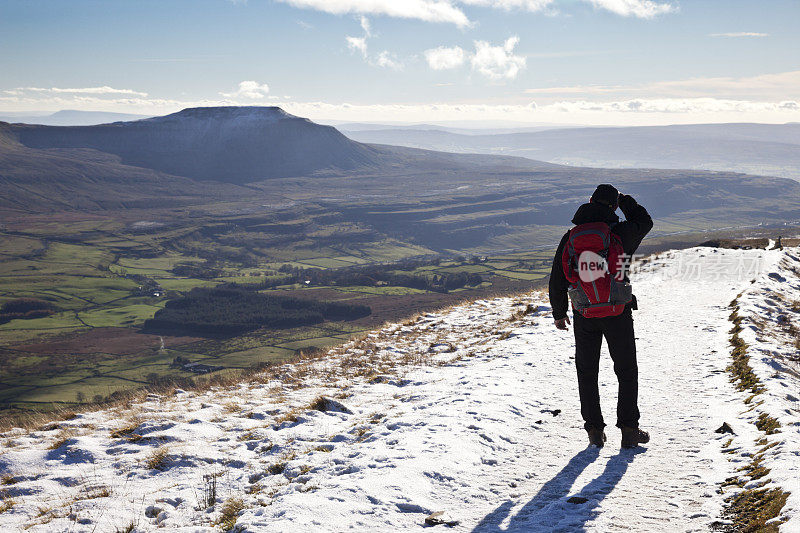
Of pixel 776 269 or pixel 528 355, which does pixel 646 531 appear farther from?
pixel 776 269

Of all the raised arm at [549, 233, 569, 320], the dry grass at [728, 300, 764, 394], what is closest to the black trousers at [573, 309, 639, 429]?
the raised arm at [549, 233, 569, 320]

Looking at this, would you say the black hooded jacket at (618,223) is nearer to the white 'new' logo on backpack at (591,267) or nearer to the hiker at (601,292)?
the hiker at (601,292)

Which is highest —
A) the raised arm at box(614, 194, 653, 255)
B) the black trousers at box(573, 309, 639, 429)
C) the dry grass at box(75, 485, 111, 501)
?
the raised arm at box(614, 194, 653, 255)

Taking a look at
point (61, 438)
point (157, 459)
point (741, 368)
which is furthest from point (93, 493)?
point (741, 368)

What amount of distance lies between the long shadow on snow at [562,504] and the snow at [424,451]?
28mm

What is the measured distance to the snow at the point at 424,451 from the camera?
6.10 meters

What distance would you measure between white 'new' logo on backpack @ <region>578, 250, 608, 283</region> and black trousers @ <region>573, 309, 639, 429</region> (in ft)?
2.32

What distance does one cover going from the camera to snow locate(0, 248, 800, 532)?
6102mm

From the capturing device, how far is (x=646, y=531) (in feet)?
17.8

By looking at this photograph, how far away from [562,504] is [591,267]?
3111mm

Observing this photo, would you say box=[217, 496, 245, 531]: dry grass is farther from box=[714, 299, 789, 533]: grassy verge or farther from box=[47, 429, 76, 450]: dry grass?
box=[714, 299, 789, 533]: grassy verge

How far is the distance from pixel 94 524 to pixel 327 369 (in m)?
9.02

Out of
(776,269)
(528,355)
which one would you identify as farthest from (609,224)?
(776,269)

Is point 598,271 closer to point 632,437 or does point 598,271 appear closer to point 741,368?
point 632,437
